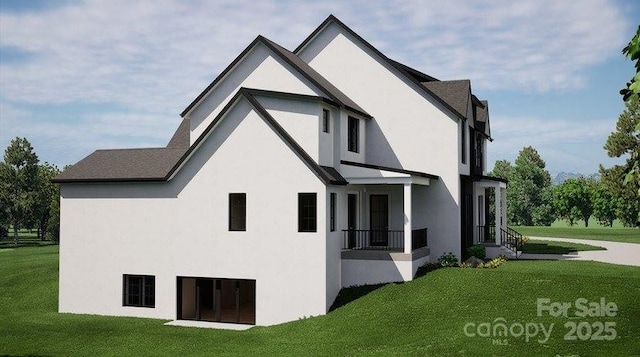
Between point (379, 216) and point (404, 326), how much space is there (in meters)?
11.2

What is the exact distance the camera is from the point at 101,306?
29.3m

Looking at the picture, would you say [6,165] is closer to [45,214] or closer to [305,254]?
[45,214]

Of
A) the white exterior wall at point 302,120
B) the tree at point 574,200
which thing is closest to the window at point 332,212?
the white exterior wall at point 302,120

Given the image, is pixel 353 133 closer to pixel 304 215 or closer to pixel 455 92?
pixel 455 92

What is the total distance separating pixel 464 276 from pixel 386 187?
7092 mm

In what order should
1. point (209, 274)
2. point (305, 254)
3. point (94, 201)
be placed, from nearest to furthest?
point (305, 254), point (209, 274), point (94, 201)

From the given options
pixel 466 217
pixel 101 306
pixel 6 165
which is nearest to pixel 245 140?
pixel 101 306

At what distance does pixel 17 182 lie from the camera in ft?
281

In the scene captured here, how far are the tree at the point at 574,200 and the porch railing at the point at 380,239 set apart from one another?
3653 inches

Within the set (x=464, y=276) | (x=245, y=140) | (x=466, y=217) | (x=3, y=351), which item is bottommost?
(x=3, y=351)

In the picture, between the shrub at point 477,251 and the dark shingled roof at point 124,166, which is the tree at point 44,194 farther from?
the shrub at point 477,251

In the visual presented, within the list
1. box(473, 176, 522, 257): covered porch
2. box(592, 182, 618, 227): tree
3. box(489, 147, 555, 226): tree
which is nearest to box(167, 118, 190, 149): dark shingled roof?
box(473, 176, 522, 257): covered porch

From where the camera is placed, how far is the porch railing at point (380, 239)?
98.5 feet

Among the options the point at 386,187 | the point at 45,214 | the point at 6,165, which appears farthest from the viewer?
the point at 45,214
